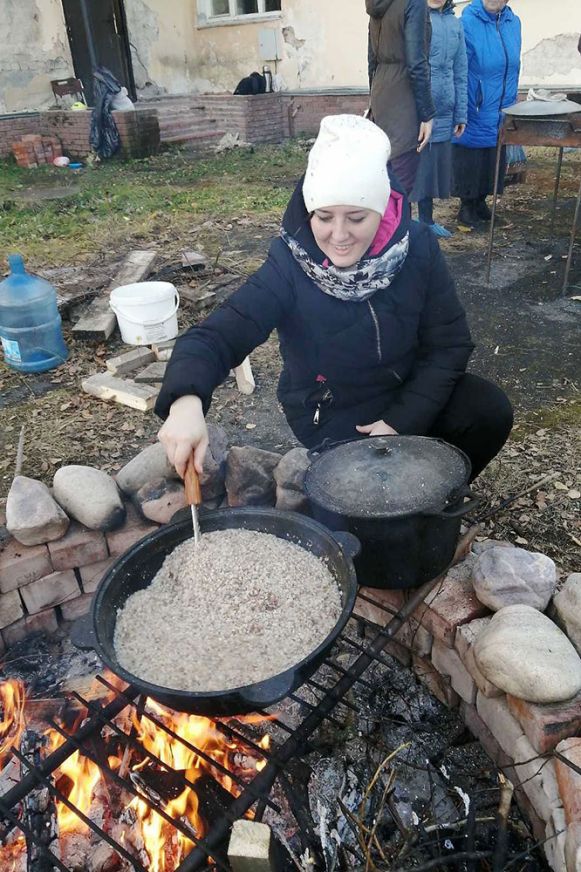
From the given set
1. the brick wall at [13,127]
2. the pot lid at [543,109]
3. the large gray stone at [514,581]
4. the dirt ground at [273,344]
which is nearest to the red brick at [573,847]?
the large gray stone at [514,581]

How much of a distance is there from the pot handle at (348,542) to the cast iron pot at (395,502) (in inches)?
2.0

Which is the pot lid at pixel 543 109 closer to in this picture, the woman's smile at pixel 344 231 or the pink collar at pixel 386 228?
the pink collar at pixel 386 228

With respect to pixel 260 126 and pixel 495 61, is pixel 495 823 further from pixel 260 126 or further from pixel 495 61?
pixel 260 126

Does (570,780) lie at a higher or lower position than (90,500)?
lower

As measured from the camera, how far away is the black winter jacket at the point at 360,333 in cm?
218

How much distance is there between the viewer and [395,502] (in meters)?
1.83

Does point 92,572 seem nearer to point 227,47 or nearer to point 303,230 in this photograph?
point 303,230

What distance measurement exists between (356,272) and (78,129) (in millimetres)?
10781

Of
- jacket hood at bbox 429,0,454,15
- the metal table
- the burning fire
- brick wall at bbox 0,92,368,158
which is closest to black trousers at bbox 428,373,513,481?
the burning fire

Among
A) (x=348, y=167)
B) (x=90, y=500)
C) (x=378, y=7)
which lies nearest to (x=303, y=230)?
(x=348, y=167)

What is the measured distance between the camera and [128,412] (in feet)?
11.8

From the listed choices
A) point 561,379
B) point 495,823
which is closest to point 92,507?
point 495,823

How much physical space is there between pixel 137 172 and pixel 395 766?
10.1 metres

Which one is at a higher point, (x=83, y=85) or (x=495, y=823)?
(x=83, y=85)
